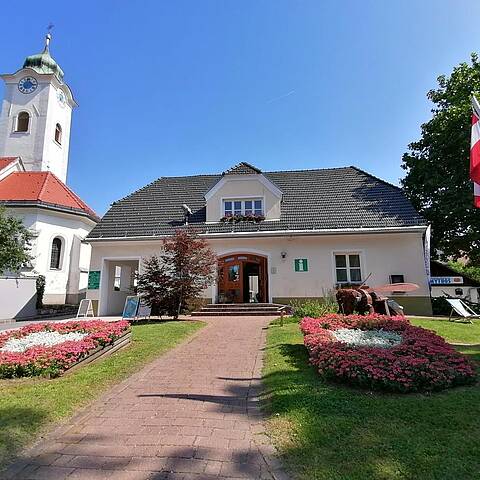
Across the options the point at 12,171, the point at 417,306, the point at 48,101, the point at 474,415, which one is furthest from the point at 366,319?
the point at 48,101

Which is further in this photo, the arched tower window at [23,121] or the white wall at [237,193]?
the arched tower window at [23,121]

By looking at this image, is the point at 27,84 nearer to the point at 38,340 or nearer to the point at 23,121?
the point at 23,121

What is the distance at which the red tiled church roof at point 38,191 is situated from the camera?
23016 millimetres

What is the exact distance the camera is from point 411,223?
17219 millimetres

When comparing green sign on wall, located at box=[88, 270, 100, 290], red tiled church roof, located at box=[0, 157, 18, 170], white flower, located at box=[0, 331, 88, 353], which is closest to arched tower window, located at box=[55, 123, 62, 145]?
red tiled church roof, located at box=[0, 157, 18, 170]

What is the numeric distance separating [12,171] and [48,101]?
8.70 meters

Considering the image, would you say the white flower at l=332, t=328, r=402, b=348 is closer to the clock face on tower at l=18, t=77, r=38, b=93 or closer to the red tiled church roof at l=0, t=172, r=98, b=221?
the red tiled church roof at l=0, t=172, r=98, b=221

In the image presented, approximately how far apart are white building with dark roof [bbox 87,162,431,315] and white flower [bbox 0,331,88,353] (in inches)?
366

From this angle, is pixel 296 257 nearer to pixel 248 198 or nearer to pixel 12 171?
pixel 248 198

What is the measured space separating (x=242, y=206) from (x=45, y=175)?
1641 centimetres

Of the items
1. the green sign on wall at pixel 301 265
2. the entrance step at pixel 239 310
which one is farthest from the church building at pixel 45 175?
the green sign on wall at pixel 301 265

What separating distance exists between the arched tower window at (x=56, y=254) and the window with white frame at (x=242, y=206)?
1237 cm

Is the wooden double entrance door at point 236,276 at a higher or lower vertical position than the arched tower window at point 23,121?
lower

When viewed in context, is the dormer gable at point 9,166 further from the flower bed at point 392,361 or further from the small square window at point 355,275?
the flower bed at point 392,361
